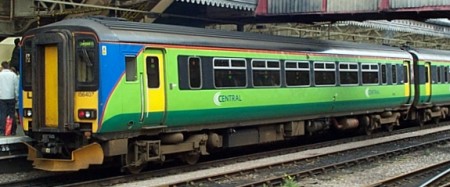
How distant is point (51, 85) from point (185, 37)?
8.99ft

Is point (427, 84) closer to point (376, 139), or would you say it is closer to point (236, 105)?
point (376, 139)

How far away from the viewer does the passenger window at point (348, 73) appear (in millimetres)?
17328

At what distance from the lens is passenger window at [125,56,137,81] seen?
11.0m

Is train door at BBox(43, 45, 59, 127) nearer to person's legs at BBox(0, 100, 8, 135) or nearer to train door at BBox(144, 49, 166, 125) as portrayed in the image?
train door at BBox(144, 49, 166, 125)

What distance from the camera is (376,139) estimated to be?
1894 cm

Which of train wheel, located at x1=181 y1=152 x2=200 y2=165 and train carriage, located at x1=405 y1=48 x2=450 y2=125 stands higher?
train carriage, located at x1=405 y1=48 x2=450 y2=125

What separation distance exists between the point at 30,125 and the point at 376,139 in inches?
435

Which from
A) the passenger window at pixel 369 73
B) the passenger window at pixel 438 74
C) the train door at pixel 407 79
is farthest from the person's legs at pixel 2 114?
the passenger window at pixel 438 74

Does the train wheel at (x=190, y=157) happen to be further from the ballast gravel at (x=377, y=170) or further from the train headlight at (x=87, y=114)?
the train headlight at (x=87, y=114)

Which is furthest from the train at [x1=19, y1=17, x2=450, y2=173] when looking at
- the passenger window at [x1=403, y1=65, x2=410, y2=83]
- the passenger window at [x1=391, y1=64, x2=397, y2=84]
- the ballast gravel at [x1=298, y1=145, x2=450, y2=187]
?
the passenger window at [x1=403, y1=65, x2=410, y2=83]

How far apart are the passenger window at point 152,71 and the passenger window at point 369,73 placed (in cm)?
865

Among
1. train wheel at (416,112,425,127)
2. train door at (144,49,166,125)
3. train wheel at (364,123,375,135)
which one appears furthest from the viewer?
train wheel at (416,112,425,127)

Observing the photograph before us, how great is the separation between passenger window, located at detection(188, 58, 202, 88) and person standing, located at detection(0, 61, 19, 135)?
3.74 meters

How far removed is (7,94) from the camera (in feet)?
42.4
